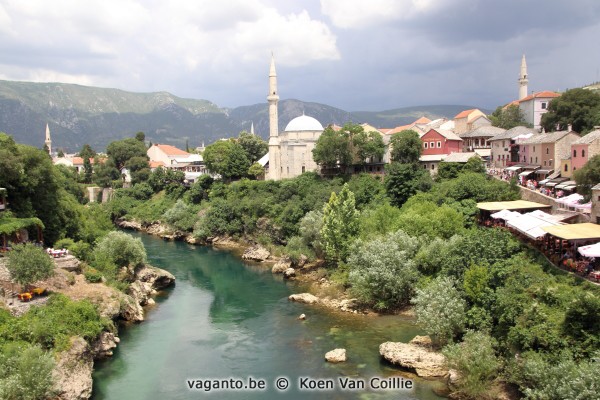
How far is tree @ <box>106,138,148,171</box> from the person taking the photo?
241 feet

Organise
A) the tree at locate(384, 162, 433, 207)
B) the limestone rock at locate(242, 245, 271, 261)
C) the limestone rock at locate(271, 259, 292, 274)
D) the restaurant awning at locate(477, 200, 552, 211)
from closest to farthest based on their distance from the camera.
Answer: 1. the restaurant awning at locate(477, 200, 552, 211)
2. the limestone rock at locate(271, 259, 292, 274)
3. the tree at locate(384, 162, 433, 207)
4. the limestone rock at locate(242, 245, 271, 261)

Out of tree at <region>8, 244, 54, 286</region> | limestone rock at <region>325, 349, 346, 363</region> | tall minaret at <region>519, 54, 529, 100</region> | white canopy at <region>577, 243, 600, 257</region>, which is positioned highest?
tall minaret at <region>519, 54, 529, 100</region>

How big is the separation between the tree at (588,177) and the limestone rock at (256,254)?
2392 centimetres

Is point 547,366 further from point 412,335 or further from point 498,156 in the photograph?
point 498,156

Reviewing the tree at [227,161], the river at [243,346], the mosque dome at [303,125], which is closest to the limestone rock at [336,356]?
the river at [243,346]

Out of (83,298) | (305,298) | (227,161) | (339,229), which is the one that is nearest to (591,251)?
(305,298)

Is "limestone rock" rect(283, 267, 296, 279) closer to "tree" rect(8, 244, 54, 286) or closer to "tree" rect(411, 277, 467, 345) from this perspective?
"tree" rect(411, 277, 467, 345)

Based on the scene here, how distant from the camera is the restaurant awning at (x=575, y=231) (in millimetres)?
21909

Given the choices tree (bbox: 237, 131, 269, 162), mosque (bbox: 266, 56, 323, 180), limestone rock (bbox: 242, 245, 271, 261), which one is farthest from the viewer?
tree (bbox: 237, 131, 269, 162)

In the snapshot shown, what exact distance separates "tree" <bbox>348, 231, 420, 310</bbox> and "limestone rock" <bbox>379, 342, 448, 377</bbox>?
202 inches

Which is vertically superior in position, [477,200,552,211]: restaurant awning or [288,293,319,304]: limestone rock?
[477,200,552,211]: restaurant awning

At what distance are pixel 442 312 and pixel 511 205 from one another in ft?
39.6

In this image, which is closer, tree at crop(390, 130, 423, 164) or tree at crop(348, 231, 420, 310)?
tree at crop(348, 231, 420, 310)

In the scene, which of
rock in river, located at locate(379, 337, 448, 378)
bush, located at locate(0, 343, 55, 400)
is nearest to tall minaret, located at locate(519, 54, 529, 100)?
rock in river, located at locate(379, 337, 448, 378)
